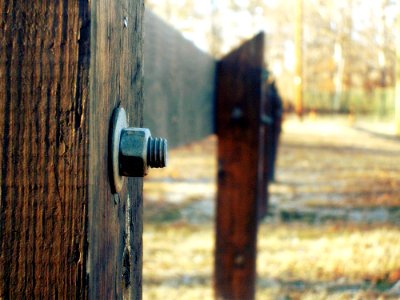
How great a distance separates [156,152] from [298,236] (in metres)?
4.56

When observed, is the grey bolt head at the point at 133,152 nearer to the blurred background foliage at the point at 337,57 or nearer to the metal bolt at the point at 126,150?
the metal bolt at the point at 126,150

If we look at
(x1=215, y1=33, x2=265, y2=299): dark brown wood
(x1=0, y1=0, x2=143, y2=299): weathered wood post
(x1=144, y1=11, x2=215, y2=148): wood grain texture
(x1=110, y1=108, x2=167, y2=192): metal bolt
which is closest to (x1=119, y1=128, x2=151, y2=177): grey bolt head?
(x1=110, y1=108, x2=167, y2=192): metal bolt

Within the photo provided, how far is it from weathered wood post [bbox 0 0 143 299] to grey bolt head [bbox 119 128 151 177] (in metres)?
0.11

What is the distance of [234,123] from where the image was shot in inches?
116

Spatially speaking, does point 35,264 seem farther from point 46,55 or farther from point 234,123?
point 234,123

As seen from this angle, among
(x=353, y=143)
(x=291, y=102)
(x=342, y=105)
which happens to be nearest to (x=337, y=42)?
(x=342, y=105)

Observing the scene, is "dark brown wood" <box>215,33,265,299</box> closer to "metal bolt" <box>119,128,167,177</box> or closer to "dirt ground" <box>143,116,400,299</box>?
"dirt ground" <box>143,116,400,299</box>

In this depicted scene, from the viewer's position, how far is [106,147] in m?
0.75

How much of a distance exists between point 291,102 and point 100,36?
140ft

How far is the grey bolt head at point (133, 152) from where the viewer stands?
81 centimetres

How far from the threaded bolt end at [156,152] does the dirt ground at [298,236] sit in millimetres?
2549

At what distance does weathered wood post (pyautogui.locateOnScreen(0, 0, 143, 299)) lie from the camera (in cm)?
66

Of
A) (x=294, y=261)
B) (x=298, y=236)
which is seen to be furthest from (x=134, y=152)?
(x=298, y=236)

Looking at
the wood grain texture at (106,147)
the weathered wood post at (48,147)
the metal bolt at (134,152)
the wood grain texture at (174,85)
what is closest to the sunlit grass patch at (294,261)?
the wood grain texture at (174,85)
